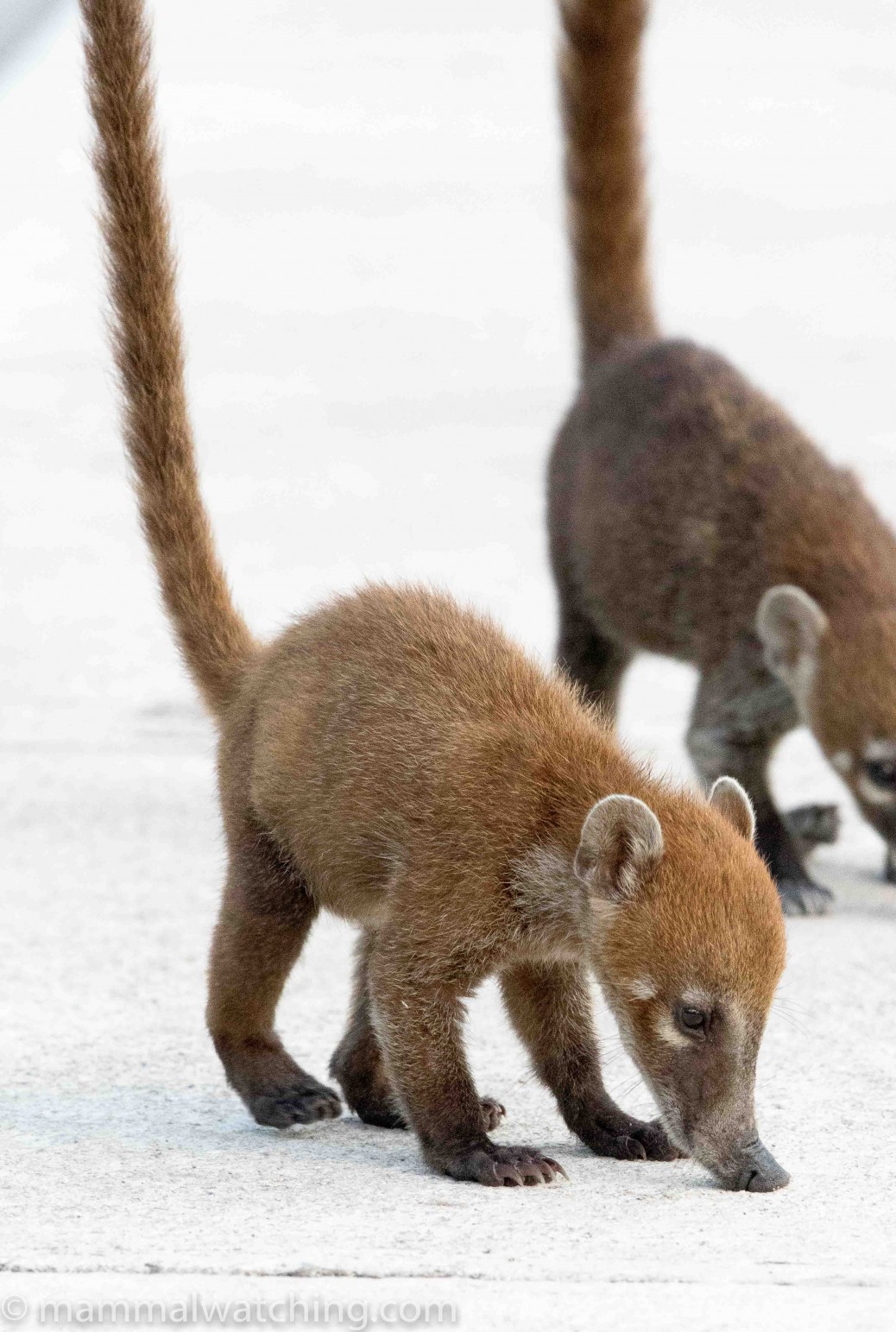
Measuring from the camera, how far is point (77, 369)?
13867 mm

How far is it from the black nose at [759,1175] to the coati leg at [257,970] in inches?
35.6

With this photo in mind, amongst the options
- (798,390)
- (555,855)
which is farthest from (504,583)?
(555,855)

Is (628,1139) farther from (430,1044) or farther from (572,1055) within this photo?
(430,1044)

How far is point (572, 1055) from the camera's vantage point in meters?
3.92

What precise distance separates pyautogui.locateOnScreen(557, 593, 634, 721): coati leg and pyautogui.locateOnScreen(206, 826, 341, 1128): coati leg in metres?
3.68

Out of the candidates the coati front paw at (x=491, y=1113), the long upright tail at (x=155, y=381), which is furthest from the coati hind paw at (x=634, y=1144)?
the long upright tail at (x=155, y=381)

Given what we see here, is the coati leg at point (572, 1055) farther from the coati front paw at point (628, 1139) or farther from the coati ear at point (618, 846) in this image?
the coati ear at point (618, 846)

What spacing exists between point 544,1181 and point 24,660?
588 cm

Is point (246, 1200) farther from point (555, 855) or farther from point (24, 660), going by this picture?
point (24, 660)

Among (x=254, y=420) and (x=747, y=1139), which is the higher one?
(x=254, y=420)

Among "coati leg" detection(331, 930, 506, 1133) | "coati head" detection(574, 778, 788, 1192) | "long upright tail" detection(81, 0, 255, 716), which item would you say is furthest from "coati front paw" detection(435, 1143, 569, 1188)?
"long upright tail" detection(81, 0, 255, 716)

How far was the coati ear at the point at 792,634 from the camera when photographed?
640 centimetres

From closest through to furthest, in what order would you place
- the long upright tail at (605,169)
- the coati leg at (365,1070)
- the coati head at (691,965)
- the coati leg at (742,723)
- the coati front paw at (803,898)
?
the coati head at (691,965)
the coati leg at (365,1070)
the coati front paw at (803,898)
the coati leg at (742,723)
the long upright tail at (605,169)

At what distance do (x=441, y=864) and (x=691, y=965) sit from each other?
1.75 feet
